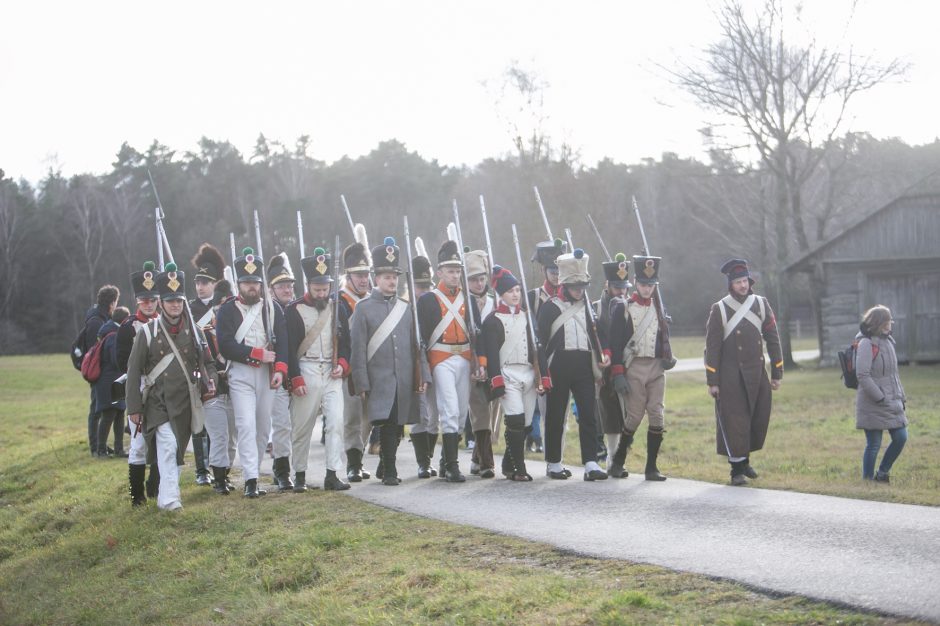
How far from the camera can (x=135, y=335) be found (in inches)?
434

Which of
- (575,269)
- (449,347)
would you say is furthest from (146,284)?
(575,269)

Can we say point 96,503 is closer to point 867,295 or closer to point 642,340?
point 642,340

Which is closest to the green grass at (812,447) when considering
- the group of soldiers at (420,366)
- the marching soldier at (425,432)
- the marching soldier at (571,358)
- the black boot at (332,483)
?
the group of soldiers at (420,366)

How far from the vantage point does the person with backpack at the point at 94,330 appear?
51.5ft

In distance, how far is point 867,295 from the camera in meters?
35.6

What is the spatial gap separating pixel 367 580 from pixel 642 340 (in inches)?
183

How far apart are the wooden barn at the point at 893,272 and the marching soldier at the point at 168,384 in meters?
27.9

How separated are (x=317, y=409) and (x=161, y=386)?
4.81 feet

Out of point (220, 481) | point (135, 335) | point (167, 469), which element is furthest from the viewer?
point (220, 481)

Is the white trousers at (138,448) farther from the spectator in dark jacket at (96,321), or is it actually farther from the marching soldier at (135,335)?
the spectator in dark jacket at (96,321)

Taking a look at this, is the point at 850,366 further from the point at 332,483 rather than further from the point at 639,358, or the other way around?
the point at 332,483

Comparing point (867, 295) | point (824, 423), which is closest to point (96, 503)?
point (824, 423)

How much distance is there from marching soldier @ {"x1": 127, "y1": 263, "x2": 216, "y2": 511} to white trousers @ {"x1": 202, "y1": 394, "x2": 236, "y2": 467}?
0.60m

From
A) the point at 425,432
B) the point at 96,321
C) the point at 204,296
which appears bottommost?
the point at 425,432
